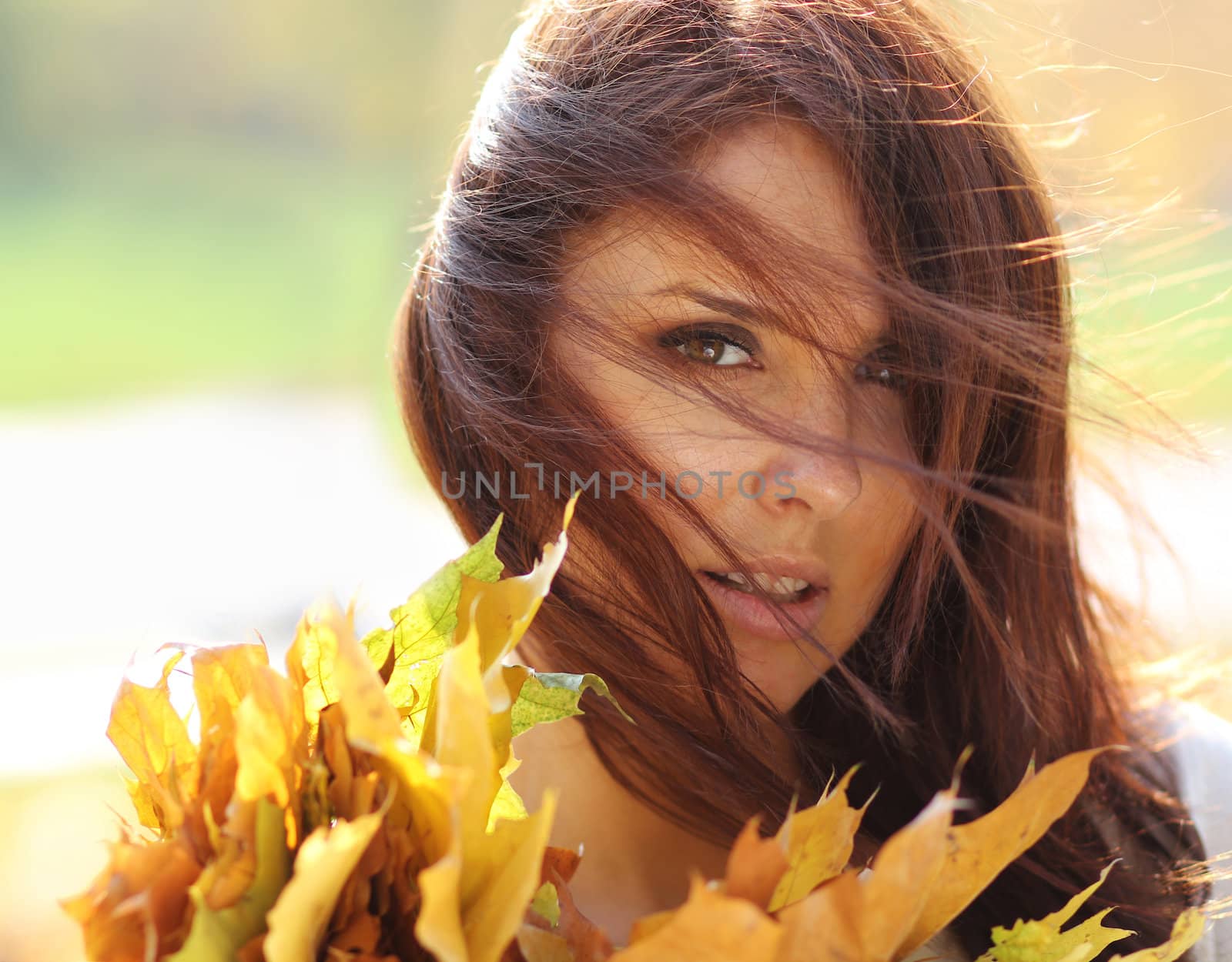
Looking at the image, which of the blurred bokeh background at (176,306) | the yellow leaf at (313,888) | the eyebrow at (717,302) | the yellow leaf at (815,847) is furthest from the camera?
the blurred bokeh background at (176,306)

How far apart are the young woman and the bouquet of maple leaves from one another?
360 millimetres

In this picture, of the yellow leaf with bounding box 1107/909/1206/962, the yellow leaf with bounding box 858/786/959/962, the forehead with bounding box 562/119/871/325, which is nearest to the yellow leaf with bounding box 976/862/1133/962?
the yellow leaf with bounding box 1107/909/1206/962

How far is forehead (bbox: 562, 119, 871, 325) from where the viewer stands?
2.62 feet

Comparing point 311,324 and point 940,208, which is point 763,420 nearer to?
point 940,208

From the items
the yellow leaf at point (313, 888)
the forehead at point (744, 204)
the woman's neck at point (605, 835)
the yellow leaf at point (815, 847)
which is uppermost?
the forehead at point (744, 204)

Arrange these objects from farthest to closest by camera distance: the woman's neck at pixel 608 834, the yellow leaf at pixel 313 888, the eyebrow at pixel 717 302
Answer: the woman's neck at pixel 608 834
the eyebrow at pixel 717 302
the yellow leaf at pixel 313 888

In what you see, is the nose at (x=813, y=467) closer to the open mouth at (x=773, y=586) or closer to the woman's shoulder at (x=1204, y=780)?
the open mouth at (x=773, y=586)

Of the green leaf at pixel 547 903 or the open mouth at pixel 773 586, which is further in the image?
the open mouth at pixel 773 586

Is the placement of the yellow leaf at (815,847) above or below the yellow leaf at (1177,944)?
above

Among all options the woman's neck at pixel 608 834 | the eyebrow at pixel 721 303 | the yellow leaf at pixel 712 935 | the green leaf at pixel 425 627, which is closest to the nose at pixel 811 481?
the eyebrow at pixel 721 303

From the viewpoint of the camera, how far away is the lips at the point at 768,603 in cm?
85

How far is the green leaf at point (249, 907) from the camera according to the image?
13.8 inches

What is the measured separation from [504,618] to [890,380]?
58cm

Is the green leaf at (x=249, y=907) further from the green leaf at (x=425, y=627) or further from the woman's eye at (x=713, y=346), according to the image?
the woman's eye at (x=713, y=346)
